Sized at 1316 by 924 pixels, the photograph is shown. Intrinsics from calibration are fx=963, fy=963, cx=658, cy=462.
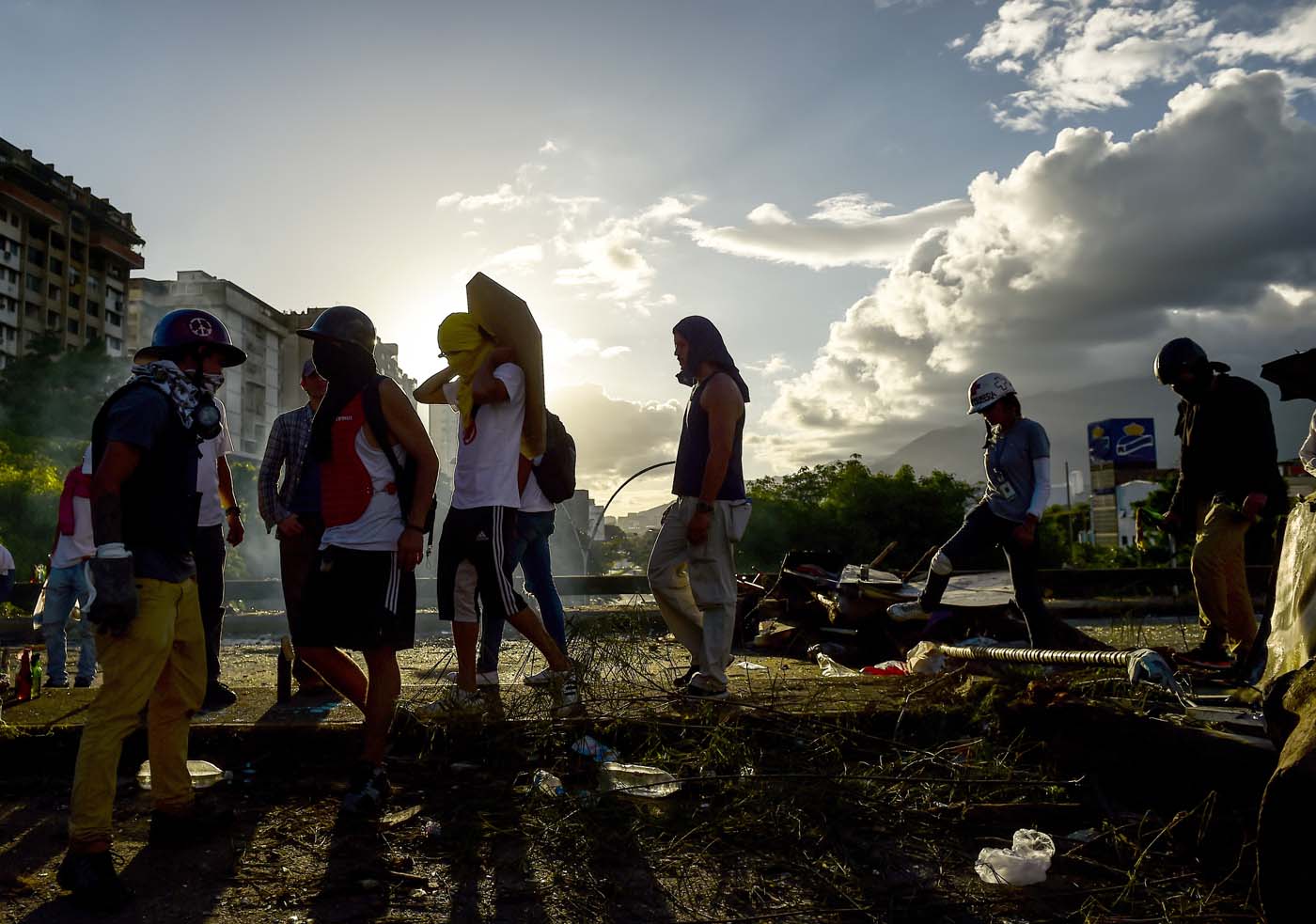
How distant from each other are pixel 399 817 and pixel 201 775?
1.17m

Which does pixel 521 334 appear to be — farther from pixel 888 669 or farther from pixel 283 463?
pixel 888 669

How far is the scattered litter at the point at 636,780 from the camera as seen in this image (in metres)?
3.70

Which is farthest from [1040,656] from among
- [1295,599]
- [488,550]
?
[488,550]

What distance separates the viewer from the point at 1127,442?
151500 millimetres

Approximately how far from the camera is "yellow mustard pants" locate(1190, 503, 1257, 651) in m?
5.80

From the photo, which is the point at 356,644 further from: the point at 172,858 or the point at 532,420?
the point at 532,420

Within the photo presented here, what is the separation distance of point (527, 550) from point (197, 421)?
235 cm

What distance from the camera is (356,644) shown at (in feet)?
12.3

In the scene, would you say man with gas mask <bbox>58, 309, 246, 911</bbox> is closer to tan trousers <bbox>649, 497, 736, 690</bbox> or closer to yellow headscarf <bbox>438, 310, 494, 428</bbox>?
yellow headscarf <bbox>438, 310, 494, 428</bbox>

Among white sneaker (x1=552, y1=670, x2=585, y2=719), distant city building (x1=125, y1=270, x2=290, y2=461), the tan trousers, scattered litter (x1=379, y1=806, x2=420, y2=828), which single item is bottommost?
scattered litter (x1=379, y1=806, x2=420, y2=828)

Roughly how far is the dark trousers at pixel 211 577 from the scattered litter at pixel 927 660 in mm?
4230

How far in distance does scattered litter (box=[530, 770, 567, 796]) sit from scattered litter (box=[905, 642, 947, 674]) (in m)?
3.11

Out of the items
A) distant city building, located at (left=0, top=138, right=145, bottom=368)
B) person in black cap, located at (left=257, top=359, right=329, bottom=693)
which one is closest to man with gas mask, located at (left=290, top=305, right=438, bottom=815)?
person in black cap, located at (left=257, top=359, right=329, bottom=693)

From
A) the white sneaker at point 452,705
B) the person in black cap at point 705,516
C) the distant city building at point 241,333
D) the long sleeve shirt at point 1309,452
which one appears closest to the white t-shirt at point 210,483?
the white sneaker at point 452,705
